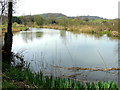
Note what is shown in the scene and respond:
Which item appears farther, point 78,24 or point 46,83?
point 78,24

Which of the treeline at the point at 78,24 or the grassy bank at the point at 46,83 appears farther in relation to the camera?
the treeline at the point at 78,24

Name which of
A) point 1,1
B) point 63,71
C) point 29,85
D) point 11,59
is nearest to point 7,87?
point 29,85

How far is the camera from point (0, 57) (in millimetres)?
5656

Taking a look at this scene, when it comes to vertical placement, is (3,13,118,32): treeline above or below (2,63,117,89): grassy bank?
above

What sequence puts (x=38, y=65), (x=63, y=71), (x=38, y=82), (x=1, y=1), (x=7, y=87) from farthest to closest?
1. (x=1, y=1)
2. (x=38, y=65)
3. (x=63, y=71)
4. (x=38, y=82)
5. (x=7, y=87)

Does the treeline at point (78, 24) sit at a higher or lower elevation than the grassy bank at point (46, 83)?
higher

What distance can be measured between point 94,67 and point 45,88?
11.3 ft

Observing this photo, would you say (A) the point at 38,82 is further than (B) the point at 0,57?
No

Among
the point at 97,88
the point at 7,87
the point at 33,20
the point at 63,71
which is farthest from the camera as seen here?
the point at 33,20

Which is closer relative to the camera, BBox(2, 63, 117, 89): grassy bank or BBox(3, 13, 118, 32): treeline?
BBox(2, 63, 117, 89): grassy bank

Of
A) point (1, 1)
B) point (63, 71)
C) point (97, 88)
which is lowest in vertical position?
point (63, 71)

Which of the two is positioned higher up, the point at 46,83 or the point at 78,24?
the point at 78,24

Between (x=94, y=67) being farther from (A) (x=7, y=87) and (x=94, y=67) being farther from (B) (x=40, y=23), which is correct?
(B) (x=40, y=23)

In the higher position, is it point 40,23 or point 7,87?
point 40,23
